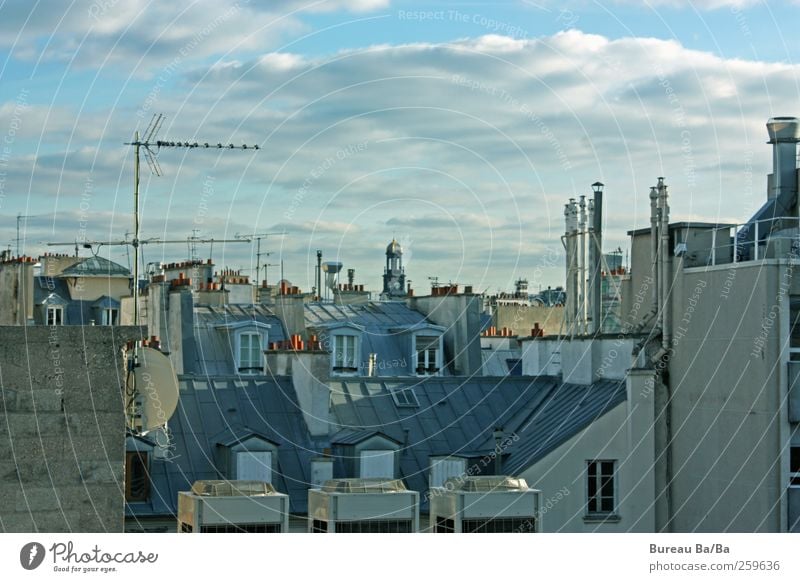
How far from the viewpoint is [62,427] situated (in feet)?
38.8

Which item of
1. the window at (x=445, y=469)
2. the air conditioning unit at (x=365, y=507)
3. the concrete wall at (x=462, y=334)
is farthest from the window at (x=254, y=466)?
the concrete wall at (x=462, y=334)

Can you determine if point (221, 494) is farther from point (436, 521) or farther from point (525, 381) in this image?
point (525, 381)

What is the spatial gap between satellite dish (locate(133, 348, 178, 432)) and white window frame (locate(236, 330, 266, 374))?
13046mm

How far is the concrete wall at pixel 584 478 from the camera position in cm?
1881

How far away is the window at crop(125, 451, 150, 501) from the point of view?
18766 millimetres

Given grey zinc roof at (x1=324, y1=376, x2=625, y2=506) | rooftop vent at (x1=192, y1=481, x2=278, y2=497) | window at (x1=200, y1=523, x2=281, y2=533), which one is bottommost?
window at (x1=200, y1=523, x2=281, y2=533)

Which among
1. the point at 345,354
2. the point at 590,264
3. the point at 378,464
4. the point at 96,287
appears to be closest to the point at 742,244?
the point at 590,264

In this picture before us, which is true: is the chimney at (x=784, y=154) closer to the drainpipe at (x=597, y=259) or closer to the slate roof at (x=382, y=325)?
the drainpipe at (x=597, y=259)

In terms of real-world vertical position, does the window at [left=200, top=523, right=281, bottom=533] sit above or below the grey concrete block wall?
below

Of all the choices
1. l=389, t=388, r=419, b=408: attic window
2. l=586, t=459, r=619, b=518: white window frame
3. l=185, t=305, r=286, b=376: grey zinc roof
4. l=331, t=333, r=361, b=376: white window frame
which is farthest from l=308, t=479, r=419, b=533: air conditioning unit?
l=331, t=333, r=361, b=376: white window frame

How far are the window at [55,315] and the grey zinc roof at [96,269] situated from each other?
134 centimetres

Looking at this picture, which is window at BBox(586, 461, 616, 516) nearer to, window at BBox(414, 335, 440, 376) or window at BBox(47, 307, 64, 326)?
window at BBox(414, 335, 440, 376)

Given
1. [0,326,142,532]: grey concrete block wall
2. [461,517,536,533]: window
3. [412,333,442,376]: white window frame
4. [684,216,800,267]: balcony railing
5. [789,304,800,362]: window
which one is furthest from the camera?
[412,333,442,376]: white window frame

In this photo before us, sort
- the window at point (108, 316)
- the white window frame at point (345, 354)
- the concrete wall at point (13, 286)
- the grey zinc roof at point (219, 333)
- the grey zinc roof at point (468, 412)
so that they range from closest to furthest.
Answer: the grey zinc roof at point (468, 412)
the white window frame at point (345, 354)
the grey zinc roof at point (219, 333)
the concrete wall at point (13, 286)
the window at point (108, 316)
